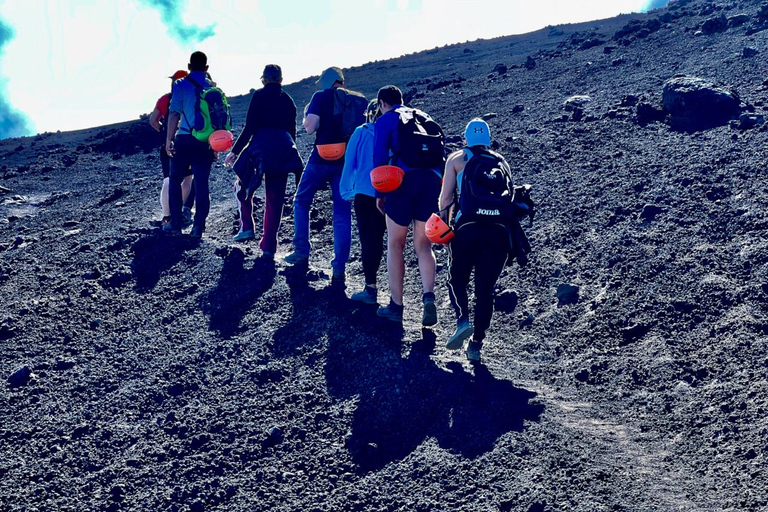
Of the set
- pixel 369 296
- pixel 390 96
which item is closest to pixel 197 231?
pixel 369 296

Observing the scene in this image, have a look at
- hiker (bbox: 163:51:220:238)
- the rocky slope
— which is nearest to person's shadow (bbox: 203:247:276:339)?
the rocky slope

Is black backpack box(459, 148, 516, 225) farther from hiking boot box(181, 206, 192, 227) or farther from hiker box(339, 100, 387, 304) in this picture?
hiking boot box(181, 206, 192, 227)

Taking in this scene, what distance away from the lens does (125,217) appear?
12227mm

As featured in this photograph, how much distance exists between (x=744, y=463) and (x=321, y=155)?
4602 mm

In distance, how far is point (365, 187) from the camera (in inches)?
284

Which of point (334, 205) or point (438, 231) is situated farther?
point (334, 205)

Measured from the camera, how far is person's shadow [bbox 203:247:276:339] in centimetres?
796

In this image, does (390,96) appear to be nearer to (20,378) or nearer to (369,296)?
(369,296)

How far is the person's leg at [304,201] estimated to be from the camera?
829cm

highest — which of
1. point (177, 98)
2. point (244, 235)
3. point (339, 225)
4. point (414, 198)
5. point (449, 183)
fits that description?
point (177, 98)

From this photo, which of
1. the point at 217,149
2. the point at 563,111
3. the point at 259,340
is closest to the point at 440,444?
the point at 259,340

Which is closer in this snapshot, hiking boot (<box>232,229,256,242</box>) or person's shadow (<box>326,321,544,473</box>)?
person's shadow (<box>326,321,544,473</box>)

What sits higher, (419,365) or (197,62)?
(197,62)

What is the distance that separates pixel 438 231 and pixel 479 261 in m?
0.40
